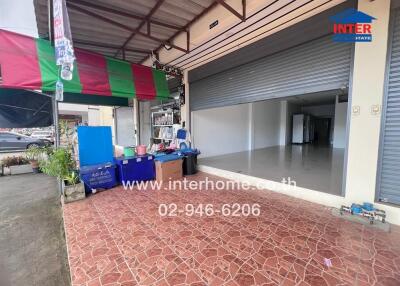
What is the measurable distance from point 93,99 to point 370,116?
290 inches

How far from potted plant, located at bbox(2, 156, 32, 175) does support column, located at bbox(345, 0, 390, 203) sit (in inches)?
348

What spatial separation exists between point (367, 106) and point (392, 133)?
447 mm

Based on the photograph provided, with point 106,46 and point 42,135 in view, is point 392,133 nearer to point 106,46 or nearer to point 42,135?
point 106,46

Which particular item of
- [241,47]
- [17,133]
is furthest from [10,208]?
[17,133]

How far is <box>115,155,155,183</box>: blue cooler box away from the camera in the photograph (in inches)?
167

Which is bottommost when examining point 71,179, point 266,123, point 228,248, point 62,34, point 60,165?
point 228,248

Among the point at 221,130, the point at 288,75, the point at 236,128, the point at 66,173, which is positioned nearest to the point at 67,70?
the point at 66,173

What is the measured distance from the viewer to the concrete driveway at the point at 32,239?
1804 millimetres

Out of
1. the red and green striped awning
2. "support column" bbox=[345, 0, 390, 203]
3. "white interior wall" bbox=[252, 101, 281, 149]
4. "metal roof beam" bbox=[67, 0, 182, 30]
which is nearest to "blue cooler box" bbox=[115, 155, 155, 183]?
the red and green striped awning

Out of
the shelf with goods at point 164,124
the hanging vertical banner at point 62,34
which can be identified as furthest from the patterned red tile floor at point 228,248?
the shelf with goods at point 164,124

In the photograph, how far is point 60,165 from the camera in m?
3.42

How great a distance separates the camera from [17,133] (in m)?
9.36

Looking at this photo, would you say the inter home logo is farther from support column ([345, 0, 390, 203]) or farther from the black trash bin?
the black trash bin

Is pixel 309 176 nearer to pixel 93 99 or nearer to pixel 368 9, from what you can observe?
pixel 368 9
